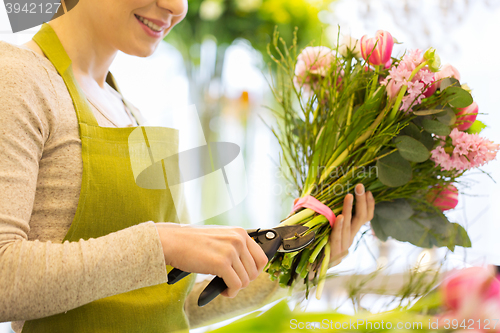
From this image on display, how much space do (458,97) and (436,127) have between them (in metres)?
0.06

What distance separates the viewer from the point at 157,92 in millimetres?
1364

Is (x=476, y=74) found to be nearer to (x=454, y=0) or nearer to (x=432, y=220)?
(x=454, y=0)

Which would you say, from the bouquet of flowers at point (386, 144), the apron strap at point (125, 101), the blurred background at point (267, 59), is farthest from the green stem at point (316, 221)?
the blurred background at point (267, 59)

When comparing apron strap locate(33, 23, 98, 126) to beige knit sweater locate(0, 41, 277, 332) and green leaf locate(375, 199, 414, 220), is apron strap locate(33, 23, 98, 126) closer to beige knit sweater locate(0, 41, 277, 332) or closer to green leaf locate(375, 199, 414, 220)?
beige knit sweater locate(0, 41, 277, 332)

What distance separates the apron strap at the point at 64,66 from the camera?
0.49 m

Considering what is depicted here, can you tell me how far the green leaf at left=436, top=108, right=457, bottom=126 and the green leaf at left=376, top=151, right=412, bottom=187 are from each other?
87 mm

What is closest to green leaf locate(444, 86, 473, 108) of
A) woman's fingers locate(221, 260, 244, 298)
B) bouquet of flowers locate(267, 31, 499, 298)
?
bouquet of flowers locate(267, 31, 499, 298)

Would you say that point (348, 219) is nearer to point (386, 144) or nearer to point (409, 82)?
point (386, 144)

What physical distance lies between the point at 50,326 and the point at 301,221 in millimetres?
398

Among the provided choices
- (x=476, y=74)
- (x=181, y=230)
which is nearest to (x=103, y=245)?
(x=181, y=230)

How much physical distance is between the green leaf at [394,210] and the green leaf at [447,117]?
0.53 ft

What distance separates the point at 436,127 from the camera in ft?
1.86

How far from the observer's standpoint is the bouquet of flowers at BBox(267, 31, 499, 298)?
563 mm

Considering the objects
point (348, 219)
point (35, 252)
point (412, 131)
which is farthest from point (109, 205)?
point (412, 131)
